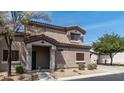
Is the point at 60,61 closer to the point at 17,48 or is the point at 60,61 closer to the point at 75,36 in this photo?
the point at 75,36

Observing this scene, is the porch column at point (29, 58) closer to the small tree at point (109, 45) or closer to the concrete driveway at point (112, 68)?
the concrete driveway at point (112, 68)

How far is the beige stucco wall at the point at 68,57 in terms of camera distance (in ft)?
72.4

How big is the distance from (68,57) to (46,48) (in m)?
2.04

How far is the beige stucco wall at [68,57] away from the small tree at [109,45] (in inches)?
60.9

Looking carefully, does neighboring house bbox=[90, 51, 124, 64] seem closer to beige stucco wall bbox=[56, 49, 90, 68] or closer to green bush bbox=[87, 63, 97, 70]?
beige stucco wall bbox=[56, 49, 90, 68]

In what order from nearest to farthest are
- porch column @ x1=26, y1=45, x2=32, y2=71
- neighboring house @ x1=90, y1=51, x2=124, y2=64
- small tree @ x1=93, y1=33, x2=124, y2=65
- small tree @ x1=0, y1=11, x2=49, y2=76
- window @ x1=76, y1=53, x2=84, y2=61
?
small tree @ x1=0, y1=11, x2=49, y2=76 → porch column @ x1=26, y1=45, x2=32, y2=71 → window @ x1=76, y1=53, x2=84, y2=61 → neighboring house @ x1=90, y1=51, x2=124, y2=64 → small tree @ x1=93, y1=33, x2=124, y2=65

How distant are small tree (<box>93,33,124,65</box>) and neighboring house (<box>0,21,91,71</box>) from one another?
1153 mm

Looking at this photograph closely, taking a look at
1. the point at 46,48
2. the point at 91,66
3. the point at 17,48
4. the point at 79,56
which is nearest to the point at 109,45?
the point at 79,56

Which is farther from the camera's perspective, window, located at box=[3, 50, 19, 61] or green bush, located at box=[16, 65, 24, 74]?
window, located at box=[3, 50, 19, 61]

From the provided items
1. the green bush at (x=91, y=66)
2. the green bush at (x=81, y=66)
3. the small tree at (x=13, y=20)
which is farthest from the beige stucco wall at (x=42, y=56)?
the green bush at (x=91, y=66)

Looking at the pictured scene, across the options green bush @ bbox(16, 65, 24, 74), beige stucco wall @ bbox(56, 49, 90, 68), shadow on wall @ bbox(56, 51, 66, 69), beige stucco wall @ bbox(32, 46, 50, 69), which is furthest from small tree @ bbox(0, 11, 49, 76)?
shadow on wall @ bbox(56, 51, 66, 69)

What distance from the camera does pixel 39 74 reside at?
784 inches

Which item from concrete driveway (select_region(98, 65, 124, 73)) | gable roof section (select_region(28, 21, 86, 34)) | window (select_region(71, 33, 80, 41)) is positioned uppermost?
gable roof section (select_region(28, 21, 86, 34))

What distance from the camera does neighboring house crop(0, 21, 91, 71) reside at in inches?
803
